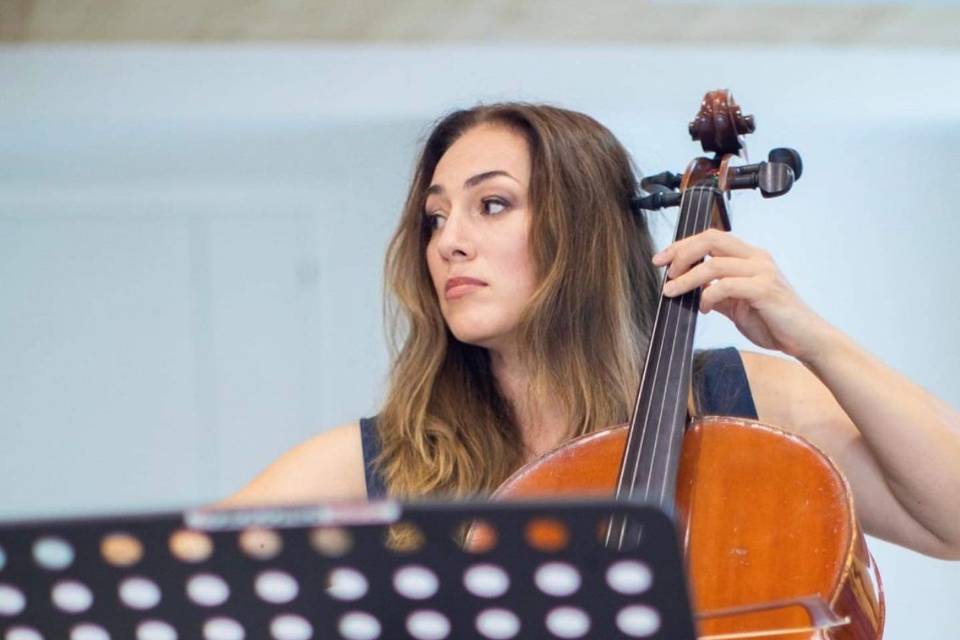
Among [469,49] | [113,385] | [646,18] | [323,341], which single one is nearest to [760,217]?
[646,18]

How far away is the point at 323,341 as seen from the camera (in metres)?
3.40

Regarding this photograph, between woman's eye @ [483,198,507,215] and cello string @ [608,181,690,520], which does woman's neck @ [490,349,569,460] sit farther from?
cello string @ [608,181,690,520]

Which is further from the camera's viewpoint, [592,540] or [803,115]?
[803,115]

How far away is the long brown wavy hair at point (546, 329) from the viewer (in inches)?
66.5

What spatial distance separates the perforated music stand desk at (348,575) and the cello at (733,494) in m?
0.33

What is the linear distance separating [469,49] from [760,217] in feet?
2.54

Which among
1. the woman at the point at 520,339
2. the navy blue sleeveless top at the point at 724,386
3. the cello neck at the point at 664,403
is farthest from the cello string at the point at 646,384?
the navy blue sleeveless top at the point at 724,386

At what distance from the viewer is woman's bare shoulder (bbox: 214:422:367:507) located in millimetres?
1718

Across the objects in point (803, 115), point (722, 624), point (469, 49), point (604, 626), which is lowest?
point (722, 624)

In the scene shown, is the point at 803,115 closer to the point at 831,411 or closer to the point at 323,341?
the point at 323,341

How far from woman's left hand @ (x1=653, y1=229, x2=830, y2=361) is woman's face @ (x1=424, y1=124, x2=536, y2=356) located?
0.26 m

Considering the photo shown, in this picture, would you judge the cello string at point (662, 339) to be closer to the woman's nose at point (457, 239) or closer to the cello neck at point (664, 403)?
the cello neck at point (664, 403)

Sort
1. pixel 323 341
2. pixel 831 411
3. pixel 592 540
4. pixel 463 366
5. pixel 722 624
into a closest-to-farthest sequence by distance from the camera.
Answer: pixel 592 540
pixel 722 624
pixel 831 411
pixel 463 366
pixel 323 341

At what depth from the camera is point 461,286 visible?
1.65 meters
